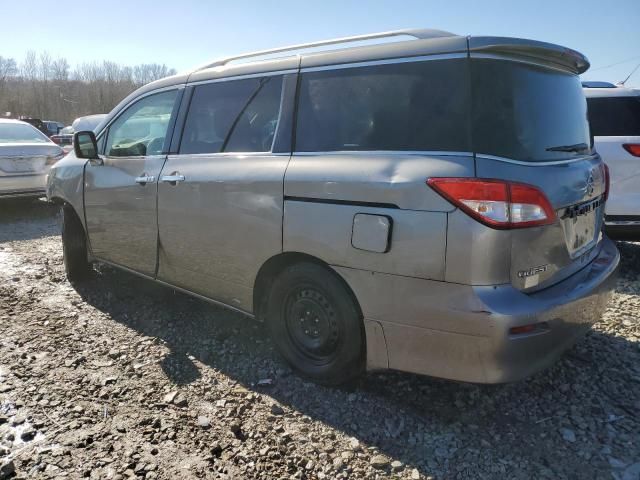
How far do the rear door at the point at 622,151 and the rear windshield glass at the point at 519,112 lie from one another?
106 inches

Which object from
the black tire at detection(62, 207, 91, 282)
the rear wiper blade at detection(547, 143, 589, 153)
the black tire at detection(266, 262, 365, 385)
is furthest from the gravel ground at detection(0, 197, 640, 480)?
the rear wiper blade at detection(547, 143, 589, 153)

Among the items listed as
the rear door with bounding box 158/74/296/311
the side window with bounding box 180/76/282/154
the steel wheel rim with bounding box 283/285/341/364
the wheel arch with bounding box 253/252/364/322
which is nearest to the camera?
the wheel arch with bounding box 253/252/364/322

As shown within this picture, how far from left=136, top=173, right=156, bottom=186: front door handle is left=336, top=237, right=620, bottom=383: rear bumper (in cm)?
187

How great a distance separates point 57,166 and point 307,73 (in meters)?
3.16

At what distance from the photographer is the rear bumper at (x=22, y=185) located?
7973mm

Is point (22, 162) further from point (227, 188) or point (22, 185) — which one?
point (227, 188)

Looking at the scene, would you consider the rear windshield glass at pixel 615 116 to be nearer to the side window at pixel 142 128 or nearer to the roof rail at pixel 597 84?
the roof rail at pixel 597 84

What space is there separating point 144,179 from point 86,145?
92 centimetres

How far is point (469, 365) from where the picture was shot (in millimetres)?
2242

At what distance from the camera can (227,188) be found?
120 inches

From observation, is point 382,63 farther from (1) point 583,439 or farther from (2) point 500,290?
(1) point 583,439

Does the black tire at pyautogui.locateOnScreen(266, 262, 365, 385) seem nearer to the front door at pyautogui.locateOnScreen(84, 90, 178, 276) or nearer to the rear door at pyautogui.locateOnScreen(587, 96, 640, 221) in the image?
the front door at pyautogui.locateOnScreen(84, 90, 178, 276)

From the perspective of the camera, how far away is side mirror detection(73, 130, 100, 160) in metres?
4.15

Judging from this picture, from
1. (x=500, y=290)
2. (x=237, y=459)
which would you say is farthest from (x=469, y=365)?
(x=237, y=459)
